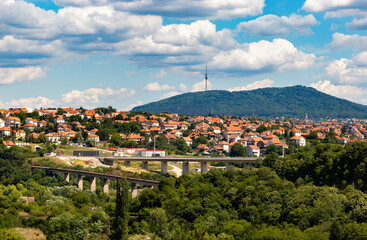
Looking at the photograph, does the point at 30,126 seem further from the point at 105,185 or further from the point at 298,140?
the point at 298,140

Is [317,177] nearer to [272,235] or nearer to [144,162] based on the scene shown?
[272,235]

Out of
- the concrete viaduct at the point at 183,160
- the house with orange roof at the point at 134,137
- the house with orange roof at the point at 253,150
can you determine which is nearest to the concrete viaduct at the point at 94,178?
the concrete viaduct at the point at 183,160

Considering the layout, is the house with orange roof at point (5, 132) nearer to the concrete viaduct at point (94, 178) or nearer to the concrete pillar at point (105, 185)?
the concrete viaduct at point (94, 178)

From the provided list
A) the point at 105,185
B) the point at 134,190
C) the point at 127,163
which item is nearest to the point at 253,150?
the point at 127,163

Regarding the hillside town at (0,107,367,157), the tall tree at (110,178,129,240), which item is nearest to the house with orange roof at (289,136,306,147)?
the hillside town at (0,107,367,157)

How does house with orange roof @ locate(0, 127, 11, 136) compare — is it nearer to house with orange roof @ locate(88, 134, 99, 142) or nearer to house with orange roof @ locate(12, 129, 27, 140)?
house with orange roof @ locate(12, 129, 27, 140)
